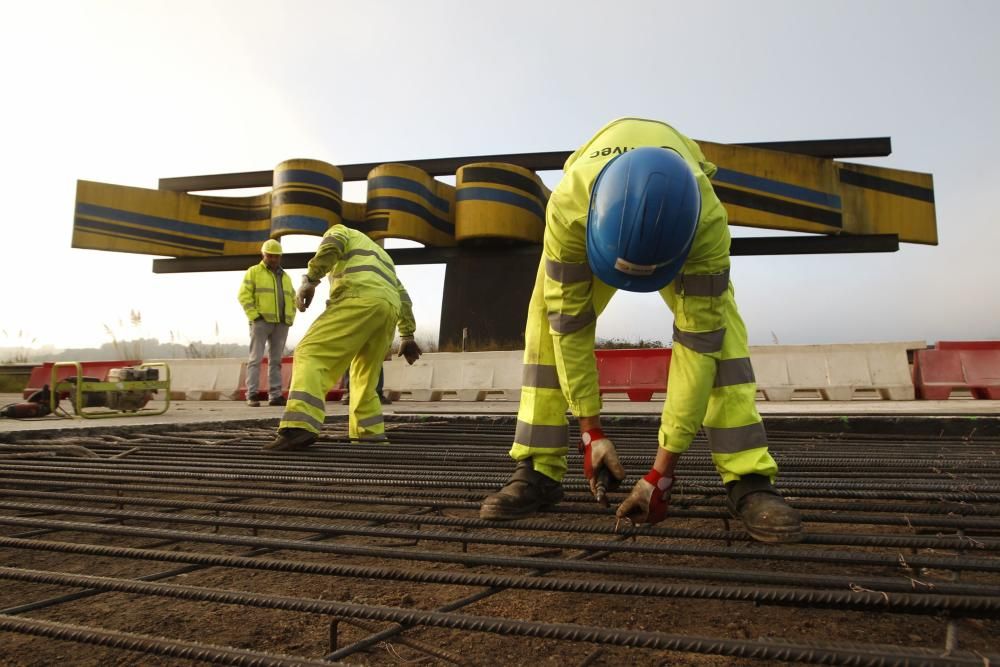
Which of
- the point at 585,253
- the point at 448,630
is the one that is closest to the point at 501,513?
the point at 448,630

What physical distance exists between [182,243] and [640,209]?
14.5 m

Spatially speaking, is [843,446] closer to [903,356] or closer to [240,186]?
[903,356]

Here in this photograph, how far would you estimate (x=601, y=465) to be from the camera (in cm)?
195

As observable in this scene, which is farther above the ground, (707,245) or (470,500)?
(707,245)

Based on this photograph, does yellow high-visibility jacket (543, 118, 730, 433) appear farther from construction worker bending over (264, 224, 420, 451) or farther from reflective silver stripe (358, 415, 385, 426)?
reflective silver stripe (358, 415, 385, 426)

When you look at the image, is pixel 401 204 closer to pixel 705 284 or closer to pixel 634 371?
pixel 634 371

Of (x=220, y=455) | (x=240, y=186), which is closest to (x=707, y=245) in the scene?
(x=220, y=455)

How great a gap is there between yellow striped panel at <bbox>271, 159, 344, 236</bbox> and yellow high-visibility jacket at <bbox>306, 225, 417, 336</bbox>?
8850 mm

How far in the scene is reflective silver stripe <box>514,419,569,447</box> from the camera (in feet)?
7.05

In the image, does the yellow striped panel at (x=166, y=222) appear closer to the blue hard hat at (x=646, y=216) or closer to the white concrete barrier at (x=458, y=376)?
the white concrete barrier at (x=458, y=376)

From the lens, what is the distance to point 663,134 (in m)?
2.00

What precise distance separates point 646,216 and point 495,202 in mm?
11261

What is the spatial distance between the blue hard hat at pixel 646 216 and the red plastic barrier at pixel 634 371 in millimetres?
7387

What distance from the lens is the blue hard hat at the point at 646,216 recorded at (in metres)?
1.64
